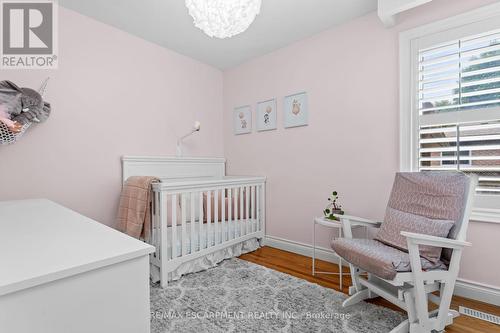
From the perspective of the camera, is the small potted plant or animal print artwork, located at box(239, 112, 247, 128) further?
animal print artwork, located at box(239, 112, 247, 128)

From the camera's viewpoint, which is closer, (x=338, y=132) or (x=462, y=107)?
(x=462, y=107)

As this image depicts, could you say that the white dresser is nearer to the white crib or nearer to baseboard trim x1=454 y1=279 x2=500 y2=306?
the white crib

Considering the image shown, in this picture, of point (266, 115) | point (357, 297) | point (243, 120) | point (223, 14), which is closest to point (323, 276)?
point (357, 297)

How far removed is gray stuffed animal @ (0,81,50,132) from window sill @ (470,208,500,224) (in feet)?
10.6

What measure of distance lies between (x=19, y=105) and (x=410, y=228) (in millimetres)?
2773

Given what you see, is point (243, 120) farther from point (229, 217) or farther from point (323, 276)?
point (323, 276)

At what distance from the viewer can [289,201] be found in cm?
284

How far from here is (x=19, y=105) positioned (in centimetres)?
180

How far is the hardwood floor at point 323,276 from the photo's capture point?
1521 mm

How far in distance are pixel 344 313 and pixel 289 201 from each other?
52.1 inches

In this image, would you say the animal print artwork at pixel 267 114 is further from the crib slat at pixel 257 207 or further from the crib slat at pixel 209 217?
the crib slat at pixel 209 217

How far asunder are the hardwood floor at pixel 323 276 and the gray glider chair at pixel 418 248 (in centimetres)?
7

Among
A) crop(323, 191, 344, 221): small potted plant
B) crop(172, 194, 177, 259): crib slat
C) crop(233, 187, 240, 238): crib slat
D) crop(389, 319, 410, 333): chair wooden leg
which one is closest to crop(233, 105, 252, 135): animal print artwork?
crop(233, 187, 240, 238): crib slat

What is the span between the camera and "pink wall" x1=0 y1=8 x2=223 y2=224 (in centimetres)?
200
